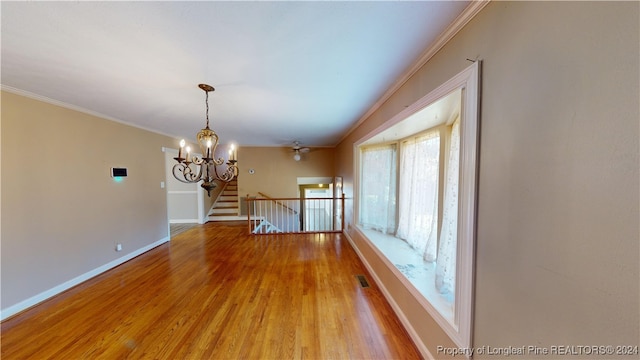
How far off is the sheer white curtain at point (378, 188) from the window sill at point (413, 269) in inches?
10.0

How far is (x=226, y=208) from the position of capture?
6.95m

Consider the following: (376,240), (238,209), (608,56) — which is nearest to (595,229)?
(608,56)

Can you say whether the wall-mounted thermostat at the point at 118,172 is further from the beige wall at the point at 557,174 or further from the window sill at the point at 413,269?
the beige wall at the point at 557,174

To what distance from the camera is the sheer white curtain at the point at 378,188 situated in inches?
133

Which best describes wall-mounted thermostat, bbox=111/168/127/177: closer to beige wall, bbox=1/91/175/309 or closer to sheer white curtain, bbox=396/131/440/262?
beige wall, bbox=1/91/175/309

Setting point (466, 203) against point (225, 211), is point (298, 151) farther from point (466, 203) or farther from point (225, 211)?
point (466, 203)

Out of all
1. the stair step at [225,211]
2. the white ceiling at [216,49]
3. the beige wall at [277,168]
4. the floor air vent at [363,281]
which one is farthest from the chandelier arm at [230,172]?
the stair step at [225,211]

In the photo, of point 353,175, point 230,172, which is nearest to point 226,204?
point 353,175

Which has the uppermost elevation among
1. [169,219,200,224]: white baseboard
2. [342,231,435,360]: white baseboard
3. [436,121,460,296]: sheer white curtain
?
[436,121,460,296]: sheer white curtain

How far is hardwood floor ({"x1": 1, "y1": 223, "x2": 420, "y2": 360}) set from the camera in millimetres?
1694

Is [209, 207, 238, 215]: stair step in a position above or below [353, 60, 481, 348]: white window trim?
below

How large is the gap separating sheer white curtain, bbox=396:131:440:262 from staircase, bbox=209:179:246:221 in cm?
524

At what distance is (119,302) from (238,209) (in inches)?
168

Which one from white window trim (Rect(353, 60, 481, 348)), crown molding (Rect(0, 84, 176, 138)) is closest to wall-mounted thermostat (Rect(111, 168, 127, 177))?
crown molding (Rect(0, 84, 176, 138))
